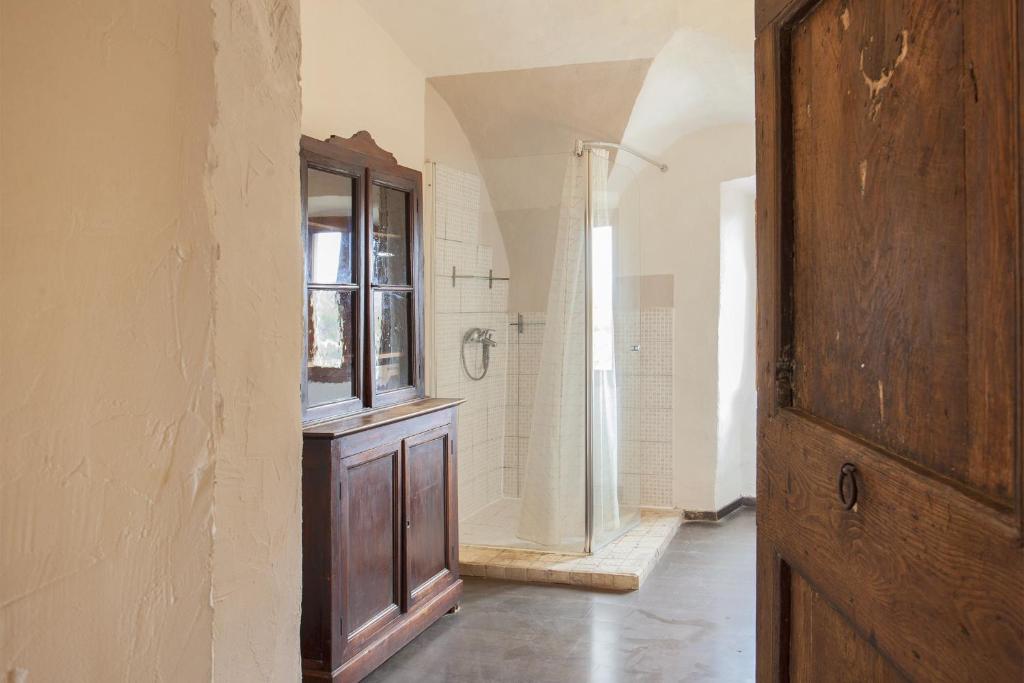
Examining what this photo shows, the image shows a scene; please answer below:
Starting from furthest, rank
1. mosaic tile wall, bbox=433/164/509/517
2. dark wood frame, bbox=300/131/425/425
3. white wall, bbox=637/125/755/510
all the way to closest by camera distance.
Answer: white wall, bbox=637/125/755/510 < mosaic tile wall, bbox=433/164/509/517 < dark wood frame, bbox=300/131/425/425

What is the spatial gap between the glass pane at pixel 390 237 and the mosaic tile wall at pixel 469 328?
0.89 metres

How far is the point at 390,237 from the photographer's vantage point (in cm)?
317

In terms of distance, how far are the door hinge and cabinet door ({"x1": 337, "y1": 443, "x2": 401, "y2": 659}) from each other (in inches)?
68.0

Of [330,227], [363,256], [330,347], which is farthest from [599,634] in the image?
[330,227]

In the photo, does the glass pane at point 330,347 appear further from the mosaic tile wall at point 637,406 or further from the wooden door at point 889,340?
the wooden door at point 889,340

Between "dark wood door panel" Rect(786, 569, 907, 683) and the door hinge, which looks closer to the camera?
"dark wood door panel" Rect(786, 569, 907, 683)

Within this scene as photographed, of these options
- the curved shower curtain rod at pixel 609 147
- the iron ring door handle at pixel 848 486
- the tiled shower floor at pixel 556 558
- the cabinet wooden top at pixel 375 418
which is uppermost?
the curved shower curtain rod at pixel 609 147

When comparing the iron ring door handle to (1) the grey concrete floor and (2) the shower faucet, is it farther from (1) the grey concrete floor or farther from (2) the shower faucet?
(2) the shower faucet

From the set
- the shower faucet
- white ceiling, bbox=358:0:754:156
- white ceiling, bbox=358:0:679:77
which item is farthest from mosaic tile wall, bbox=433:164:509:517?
white ceiling, bbox=358:0:679:77

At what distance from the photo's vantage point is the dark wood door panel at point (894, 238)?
2.26 ft

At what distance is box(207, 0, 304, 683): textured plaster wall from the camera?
1.19 metres

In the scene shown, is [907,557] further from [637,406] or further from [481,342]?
[637,406]

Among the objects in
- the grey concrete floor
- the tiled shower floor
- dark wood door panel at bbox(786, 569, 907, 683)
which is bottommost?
the grey concrete floor

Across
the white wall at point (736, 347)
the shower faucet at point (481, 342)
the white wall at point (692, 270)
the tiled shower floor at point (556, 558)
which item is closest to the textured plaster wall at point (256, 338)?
the tiled shower floor at point (556, 558)
